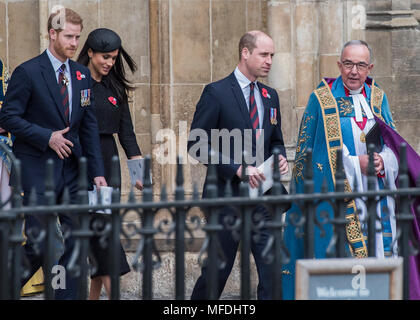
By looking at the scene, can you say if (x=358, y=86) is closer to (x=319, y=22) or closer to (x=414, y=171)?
(x=414, y=171)

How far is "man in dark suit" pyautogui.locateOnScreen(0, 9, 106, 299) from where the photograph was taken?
6.26 meters

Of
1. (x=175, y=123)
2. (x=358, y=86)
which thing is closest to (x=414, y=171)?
(x=358, y=86)

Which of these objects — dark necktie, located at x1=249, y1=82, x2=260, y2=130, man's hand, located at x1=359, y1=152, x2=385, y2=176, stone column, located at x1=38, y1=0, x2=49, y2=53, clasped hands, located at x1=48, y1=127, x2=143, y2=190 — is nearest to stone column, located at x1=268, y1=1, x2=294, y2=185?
stone column, located at x1=38, y1=0, x2=49, y2=53

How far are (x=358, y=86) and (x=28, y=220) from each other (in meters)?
2.24

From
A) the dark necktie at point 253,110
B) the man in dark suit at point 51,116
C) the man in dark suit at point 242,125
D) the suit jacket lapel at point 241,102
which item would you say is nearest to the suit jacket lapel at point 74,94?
the man in dark suit at point 51,116

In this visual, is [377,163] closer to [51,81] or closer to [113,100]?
[113,100]

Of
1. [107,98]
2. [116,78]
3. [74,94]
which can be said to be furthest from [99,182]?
[116,78]

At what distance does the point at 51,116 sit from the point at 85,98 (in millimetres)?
272

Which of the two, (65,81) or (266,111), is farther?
(266,111)

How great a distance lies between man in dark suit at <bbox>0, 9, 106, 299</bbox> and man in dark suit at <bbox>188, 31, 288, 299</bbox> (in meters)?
0.75

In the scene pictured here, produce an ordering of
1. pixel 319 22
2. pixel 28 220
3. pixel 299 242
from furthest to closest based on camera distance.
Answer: pixel 319 22 → pixel 299 242 → pixel 28 220

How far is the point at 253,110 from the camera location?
671 centimetres

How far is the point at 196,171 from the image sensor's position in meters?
9.34
